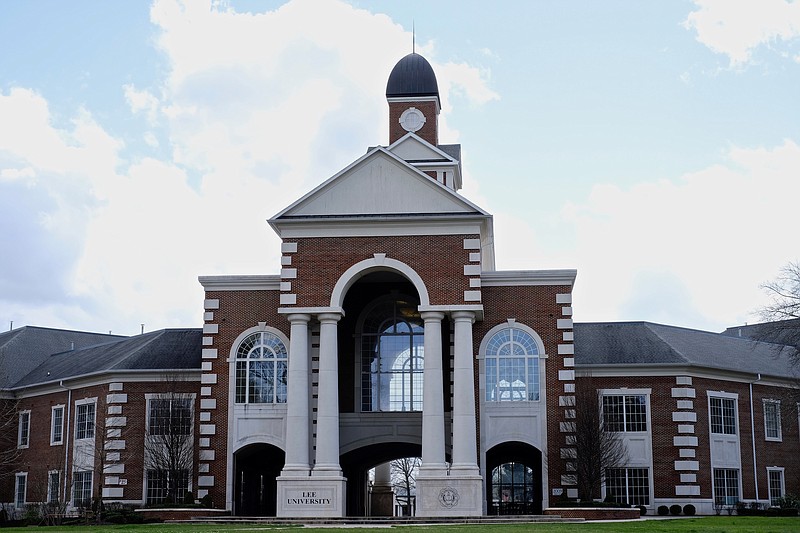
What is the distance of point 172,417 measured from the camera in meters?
46.3

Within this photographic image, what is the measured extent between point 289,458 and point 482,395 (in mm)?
8020

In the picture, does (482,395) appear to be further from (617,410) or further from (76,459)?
(76,459)

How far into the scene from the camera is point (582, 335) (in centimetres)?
5203

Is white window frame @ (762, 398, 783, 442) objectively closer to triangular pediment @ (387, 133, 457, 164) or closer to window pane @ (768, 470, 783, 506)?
window pane @ (768, 470, 783, 506)

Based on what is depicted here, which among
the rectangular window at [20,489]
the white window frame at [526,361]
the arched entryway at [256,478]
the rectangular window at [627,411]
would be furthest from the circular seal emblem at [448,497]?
the rectangular window at [20,489]

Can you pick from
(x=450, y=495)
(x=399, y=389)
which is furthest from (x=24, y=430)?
(x=450, y=495)

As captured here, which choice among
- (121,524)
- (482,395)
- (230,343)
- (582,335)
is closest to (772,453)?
(582,335)

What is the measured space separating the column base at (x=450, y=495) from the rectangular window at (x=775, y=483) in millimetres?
17480

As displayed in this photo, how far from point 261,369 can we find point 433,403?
7.84 meters

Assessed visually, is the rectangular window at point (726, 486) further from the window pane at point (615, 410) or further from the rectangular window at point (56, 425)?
the rectangular window at point (56, 425)

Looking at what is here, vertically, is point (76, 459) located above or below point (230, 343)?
below

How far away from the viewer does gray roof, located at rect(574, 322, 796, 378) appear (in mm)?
48938

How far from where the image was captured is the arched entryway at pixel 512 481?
46.9 m

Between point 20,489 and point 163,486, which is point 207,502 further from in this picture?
point 20,489
